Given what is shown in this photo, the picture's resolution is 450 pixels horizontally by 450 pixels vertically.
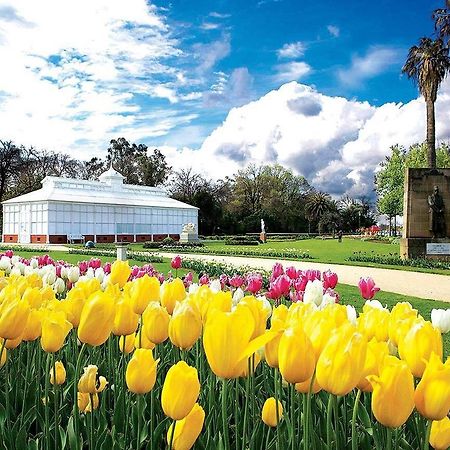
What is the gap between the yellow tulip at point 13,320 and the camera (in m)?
1.61

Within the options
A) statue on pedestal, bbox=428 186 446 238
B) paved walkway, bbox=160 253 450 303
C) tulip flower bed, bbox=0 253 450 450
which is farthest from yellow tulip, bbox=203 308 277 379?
statue on pedestal, bbox=428 186 446 238

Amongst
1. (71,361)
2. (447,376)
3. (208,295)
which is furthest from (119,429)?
(447,376)

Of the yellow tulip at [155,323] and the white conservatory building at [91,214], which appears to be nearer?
the yellow tulip at [155,323]

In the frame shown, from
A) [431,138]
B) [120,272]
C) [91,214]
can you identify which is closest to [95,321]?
[120,272]

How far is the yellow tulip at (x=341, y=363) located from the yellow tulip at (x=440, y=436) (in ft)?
1.00

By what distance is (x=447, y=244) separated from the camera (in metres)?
20.9

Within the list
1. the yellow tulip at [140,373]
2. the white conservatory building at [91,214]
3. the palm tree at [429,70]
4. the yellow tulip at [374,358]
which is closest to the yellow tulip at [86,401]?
the yellow tulip at [140,373]

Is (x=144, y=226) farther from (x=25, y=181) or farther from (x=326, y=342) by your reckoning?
(x=326, y=342)

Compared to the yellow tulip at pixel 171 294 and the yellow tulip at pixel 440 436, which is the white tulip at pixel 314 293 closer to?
the yellow tulip at pixel 171 294

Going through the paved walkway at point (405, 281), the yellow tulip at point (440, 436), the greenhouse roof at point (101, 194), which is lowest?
the paved walkway at point (405, 281)

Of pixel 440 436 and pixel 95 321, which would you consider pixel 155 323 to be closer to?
pixel 95 321

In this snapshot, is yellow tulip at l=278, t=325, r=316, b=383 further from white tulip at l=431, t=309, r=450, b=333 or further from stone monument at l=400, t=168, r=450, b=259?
stone monument at l=400, t=168, r=450, b=259

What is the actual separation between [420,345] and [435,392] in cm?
20

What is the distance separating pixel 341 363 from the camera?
1159 mm
